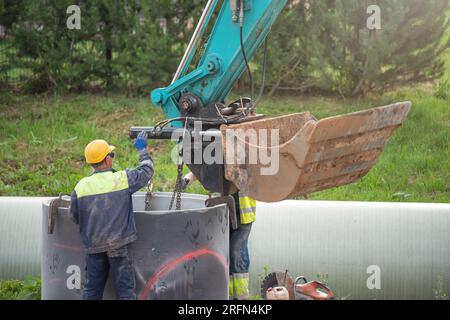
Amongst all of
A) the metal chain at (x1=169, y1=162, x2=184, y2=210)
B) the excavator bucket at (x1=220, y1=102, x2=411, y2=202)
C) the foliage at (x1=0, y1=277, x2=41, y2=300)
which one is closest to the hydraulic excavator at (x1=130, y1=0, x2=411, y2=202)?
the excavator bucket at (x1=220, y1=102, x2=411, y2=202)

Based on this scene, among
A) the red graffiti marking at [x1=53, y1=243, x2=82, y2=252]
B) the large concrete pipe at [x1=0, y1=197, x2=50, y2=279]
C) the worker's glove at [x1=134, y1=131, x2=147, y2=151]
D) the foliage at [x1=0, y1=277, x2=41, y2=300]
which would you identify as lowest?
the foliage at [x1=0, y1=277, x2=41, y2=300]

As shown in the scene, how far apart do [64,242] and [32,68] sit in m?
8.18

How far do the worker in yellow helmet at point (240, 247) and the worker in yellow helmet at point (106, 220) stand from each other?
3.84ft

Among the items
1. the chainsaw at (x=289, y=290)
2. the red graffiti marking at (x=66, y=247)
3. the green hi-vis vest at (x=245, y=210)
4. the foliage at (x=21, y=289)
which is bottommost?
the foliage at (x=21, y=289)

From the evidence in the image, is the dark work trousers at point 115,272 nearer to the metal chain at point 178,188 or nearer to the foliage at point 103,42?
the metal chain at point 178,188

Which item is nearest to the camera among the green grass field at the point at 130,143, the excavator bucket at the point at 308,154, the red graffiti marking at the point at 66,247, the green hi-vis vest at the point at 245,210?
the excavator bucket at the point at 308,154

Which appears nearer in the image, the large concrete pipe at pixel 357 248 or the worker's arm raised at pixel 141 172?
the worker's arm raised at pixel 141 172

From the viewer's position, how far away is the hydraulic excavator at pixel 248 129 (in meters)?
6.11

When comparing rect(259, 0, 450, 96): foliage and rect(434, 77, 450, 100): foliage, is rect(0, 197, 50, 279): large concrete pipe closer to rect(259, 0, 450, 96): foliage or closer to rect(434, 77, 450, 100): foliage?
rect(259, 0, 450, 96): foliage

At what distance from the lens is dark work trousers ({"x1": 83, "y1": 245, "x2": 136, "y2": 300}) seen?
6.24 meters

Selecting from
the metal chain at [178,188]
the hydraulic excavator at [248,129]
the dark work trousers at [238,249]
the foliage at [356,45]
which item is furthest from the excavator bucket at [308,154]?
the foliage at [356,45]

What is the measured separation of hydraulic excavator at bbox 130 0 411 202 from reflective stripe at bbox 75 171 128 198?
2.19 feet

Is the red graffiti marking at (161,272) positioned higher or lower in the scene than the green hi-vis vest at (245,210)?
lower

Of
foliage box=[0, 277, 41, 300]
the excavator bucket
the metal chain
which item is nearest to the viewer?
the excavator bucket
